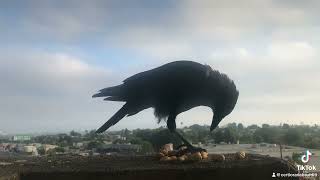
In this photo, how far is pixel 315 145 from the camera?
63.2 meters

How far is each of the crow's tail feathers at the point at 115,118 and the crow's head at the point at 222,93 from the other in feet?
5.16

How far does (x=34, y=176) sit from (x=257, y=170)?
10.3 ft

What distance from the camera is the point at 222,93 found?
8867 millimetres

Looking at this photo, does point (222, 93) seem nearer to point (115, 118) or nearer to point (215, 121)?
point (215, 121)

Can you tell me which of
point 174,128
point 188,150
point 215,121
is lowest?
point 188,150

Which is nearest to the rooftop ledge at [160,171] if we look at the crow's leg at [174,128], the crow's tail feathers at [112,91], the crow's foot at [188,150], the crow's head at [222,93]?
the crow's foot at [188,150]

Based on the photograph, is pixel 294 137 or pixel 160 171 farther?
pixel 294 137

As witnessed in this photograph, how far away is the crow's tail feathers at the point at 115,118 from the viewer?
8.91 metres

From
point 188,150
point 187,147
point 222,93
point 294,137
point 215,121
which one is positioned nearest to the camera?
point 188,150

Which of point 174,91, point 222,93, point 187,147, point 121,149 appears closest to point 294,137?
point 121,149

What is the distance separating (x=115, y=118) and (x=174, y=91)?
3.89 ft

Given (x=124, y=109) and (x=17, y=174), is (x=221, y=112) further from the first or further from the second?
(x=17, y=174)

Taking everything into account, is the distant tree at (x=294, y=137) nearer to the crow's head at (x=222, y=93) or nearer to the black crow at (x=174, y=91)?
the crow's head at (x=222, y=93)

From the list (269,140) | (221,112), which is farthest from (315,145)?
(221,112)
